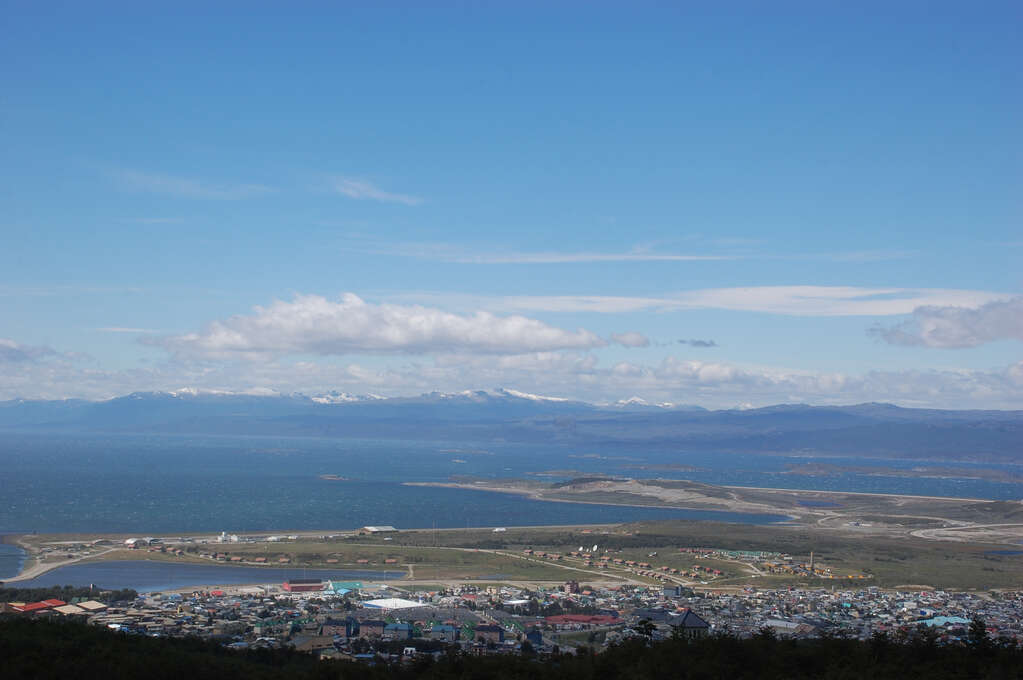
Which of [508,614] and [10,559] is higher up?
[508,614]

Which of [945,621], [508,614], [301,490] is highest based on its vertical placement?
[945,621]

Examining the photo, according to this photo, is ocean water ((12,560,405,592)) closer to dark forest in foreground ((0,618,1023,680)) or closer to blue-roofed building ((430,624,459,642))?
blue-roofed building ((430,624,459,642))

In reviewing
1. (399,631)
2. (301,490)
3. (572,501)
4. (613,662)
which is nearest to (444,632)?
(399,631)

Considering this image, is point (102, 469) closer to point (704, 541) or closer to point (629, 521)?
point (629, 521)

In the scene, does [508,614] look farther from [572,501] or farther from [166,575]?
[572,501]

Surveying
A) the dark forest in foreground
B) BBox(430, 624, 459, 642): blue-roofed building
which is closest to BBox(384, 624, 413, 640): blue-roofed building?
BBox(430, 624, 459, 642): blue-roofed building

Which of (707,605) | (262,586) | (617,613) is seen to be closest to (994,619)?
(707,605)

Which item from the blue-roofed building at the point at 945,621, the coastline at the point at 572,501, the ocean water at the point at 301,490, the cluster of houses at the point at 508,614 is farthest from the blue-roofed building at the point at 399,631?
the coastline at the point at 572,501
